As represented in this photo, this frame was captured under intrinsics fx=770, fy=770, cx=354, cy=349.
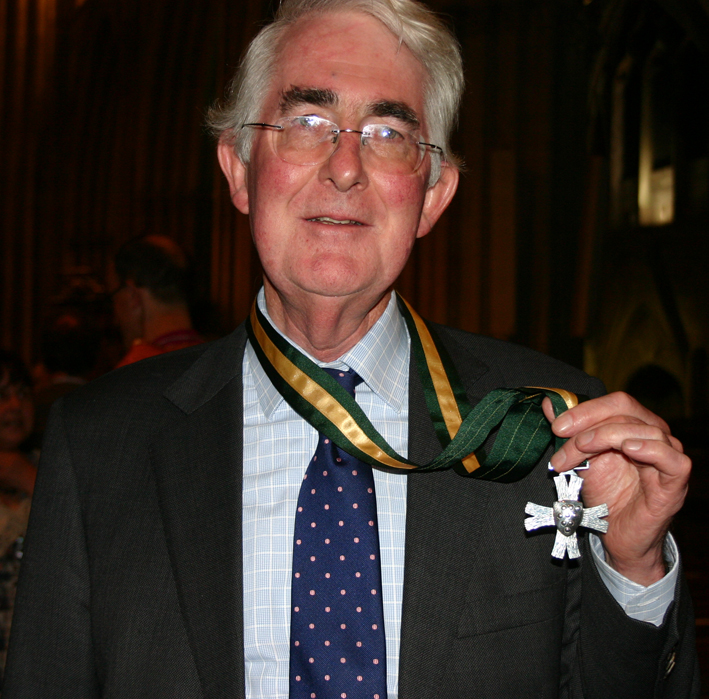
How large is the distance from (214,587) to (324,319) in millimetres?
518

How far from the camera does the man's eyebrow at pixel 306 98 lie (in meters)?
1.42

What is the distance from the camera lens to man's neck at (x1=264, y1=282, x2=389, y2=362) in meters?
1.44

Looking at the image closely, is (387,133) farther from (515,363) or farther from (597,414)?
(597,414)

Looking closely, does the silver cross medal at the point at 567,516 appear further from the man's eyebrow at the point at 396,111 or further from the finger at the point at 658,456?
the man's eyebrow at the point at 396,111

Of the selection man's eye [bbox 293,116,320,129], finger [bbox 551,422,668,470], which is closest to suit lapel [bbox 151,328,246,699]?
man's eye [bbox 293,116,320,129]

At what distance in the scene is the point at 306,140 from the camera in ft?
4.66

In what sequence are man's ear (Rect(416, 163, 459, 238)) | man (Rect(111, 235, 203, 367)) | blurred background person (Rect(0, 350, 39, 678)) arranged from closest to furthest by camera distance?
1. man's ear (Rect(416, 163, 459, 238))
2. blurred background person (Rect(0, 350, 39, 678))
3. man (Rect(111, 235, 203, 367))

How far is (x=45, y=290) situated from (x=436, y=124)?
9.49 m

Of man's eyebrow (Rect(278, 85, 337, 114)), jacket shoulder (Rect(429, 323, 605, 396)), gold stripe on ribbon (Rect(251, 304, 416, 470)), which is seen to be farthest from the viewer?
jacket shoulder (Rect(429, 323, 605, 396))

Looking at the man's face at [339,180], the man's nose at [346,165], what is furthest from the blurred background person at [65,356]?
the man's nose at [346,165]

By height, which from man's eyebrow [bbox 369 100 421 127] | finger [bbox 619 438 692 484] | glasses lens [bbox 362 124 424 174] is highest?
man's eyebrow [bbox 369 100 421 127]

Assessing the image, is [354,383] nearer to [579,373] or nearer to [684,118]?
[579,373]

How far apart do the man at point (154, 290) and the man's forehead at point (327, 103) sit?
1.70 meters

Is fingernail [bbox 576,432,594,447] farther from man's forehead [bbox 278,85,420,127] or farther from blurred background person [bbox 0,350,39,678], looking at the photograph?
blurred background person [bbox 0,350,39,678]
